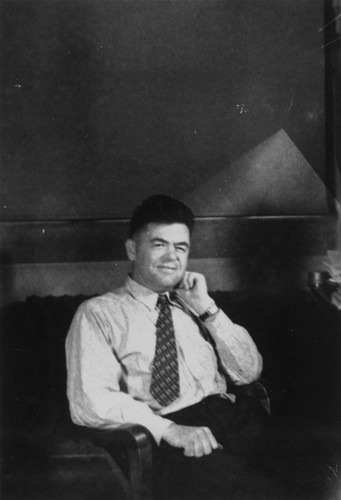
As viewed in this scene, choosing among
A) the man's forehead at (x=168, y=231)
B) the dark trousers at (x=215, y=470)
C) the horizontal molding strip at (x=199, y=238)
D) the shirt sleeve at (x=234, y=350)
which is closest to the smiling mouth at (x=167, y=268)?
the man's forehead at (x=168, y=231)

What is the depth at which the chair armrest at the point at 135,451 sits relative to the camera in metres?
1.65

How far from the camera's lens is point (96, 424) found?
180cm

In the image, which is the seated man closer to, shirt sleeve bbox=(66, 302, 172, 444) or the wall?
shirt sleeve bbox=(66, 302, 172, 444)

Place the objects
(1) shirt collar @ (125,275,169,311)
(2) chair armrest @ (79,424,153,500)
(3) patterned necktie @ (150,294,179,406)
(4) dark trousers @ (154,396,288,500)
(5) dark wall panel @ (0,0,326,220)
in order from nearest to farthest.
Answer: (2) chair armrest @ (79,424,153,500) → (4) dark trousers @ (154,396,288,500) → (3) patterned necktie @ (150,294,179,406) → (1) shirt collar @ (125,275,169,311) → (5) dark wall panel @ (0,0,326,220)

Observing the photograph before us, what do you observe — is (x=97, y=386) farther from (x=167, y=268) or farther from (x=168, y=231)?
A: (x=168, y=231)

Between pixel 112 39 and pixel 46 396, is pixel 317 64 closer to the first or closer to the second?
pixel 112 39

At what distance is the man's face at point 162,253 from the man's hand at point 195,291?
0.21 feet

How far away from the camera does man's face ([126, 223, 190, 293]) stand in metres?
2.04

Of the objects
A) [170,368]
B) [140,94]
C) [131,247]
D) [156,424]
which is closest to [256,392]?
[170,368]

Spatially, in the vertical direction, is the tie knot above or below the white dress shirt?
above

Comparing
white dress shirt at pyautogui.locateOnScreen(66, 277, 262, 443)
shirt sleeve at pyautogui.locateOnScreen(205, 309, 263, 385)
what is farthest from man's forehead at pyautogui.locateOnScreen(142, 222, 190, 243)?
shirt sleeve at pyautogui.locateOnScreen(205, 309, 263, 385)

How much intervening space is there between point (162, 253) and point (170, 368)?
42cm

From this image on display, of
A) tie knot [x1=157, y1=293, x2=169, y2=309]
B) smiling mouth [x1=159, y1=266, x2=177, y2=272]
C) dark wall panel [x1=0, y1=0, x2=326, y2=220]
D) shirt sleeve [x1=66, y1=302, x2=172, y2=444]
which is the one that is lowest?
shirt sleeve [x1=66, y1=302, x2=172, y2=444]

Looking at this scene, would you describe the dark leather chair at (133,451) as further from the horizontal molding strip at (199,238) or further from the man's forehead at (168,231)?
the horizontal molding strip at (199,238)
